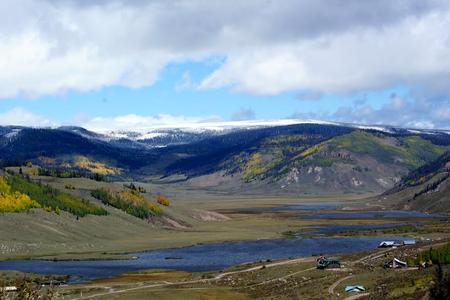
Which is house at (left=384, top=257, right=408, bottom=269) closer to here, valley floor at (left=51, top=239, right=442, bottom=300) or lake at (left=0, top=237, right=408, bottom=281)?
valley floor at (left=51, top=239, right=442, bottom=300)

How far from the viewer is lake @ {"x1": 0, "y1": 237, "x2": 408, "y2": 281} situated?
140000 mm

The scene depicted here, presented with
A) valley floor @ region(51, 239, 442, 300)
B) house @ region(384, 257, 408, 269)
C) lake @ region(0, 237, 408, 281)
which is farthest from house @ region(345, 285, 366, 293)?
lake @ region(0, 237, 408, 281)

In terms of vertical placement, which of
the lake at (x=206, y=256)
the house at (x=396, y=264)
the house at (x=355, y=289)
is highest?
the house at (x=396, y=264)

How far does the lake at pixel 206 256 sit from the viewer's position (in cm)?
14000

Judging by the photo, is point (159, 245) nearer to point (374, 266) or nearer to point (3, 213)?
point (3, 213)

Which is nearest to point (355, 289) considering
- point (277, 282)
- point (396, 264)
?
point (277, 282)

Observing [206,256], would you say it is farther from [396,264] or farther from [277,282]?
[396,264]

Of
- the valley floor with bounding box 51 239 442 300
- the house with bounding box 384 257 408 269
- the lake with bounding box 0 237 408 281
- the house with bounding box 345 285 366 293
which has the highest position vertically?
the house with bounding box 384 257 408 269

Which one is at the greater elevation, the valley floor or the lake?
the valley floor

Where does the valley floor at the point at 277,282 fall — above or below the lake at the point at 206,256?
above

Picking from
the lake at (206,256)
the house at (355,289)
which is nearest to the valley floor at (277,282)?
A: the house at (355,289)

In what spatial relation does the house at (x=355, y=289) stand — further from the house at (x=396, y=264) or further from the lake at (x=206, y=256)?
the lake at (x=206, y=256)

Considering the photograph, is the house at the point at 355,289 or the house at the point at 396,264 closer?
the house at the point at 355,289

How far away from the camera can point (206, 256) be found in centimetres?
15925
